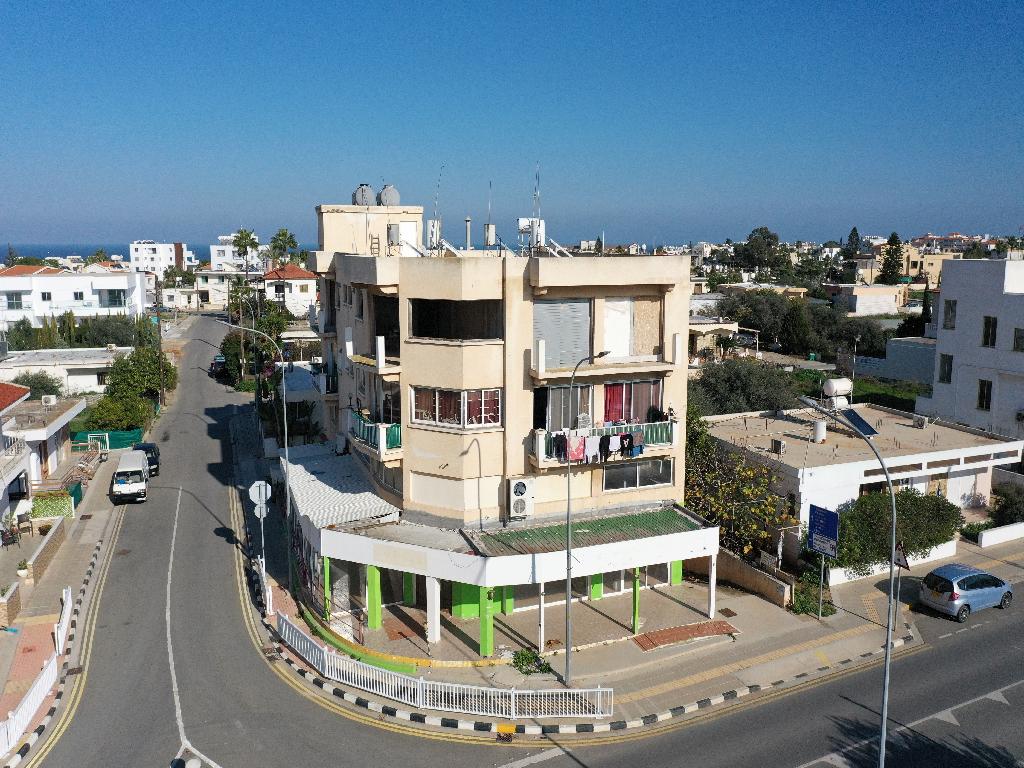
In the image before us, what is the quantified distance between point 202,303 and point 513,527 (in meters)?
118

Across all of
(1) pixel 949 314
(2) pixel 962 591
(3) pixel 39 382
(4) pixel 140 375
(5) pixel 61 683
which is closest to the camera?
(5) pixel 61 683

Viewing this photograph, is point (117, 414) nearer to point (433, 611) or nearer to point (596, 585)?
point (433, 611)

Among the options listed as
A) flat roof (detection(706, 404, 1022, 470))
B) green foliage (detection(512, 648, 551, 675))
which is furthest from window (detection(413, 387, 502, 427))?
flat roof (detection(706, 404, 1022, 470))

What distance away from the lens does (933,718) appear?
1989 cm

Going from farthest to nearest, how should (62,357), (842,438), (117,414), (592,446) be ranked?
(62,357) → (117,414) → (842,438) → (592,446)

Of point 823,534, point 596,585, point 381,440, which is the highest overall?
point 381,440

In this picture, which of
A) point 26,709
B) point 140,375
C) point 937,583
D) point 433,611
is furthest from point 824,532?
point 140,375

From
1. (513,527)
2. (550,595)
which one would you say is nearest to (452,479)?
(513,527)

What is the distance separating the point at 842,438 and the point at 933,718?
15.2 meters

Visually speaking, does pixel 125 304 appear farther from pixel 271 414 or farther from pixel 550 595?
pixel 550 595

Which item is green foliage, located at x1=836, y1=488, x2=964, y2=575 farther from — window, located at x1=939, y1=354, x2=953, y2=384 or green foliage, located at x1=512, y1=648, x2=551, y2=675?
window, located at x1=939, y1=354, x2=953, y2=384

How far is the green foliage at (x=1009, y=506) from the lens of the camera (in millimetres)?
33562

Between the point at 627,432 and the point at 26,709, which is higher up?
the point at 627,432

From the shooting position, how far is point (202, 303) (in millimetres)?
130375
